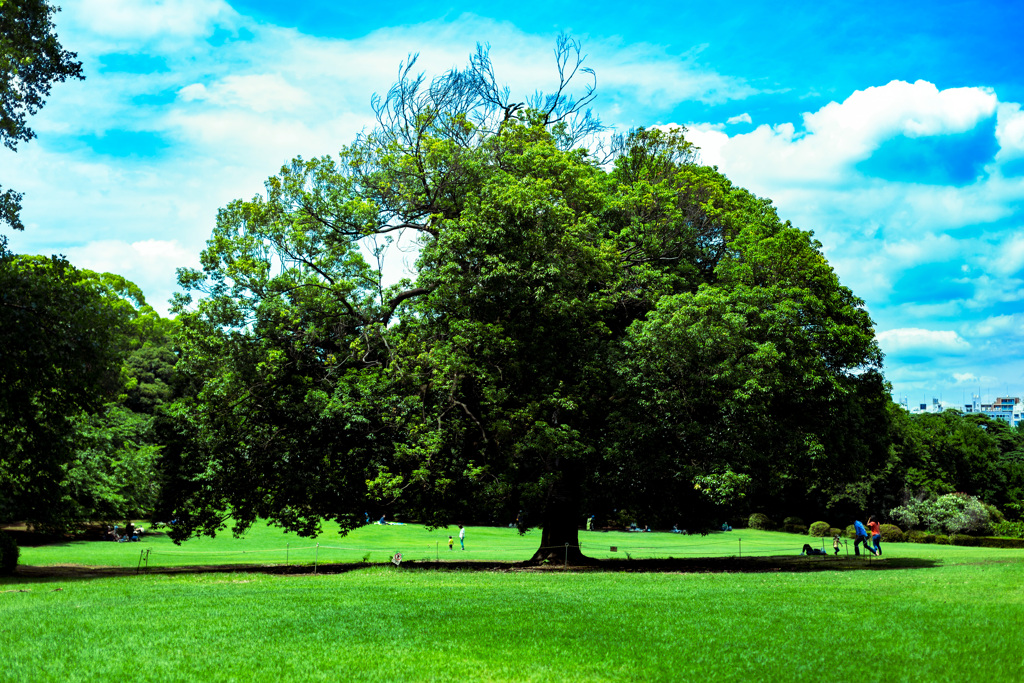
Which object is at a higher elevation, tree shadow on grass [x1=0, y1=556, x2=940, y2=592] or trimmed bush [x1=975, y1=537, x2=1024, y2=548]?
tree shadow on grass [x1=0, y1=556, x2=940, y2=592]

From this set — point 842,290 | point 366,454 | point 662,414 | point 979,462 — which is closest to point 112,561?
point 366,454

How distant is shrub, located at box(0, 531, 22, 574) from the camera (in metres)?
23.1

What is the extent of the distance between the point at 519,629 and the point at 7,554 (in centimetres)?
1935

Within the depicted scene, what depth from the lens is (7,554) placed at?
23125 millimetres

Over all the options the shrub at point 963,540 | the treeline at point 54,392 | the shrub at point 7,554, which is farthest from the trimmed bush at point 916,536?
the shrub at point 7,554

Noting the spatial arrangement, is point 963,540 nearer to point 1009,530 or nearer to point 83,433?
point 1009,530

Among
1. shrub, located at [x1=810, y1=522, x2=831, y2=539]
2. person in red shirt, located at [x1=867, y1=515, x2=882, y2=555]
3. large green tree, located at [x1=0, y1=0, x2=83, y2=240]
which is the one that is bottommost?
shrub, located at [x1=810, y1=522, x2=831, y2=539]

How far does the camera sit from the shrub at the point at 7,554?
23078 mm

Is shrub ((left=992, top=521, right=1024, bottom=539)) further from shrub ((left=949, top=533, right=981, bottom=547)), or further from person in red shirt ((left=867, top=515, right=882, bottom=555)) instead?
person in red shirt ((left=867, top=515, right=882, bottom=555))

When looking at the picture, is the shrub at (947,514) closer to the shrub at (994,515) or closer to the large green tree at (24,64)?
the shrub at (994,515)

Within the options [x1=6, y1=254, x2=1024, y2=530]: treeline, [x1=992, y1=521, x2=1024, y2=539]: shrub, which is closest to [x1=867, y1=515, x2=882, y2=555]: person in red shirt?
[x1=6, y1=254, x2=1024, y2=530]: treeline

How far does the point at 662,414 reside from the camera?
2442 cm

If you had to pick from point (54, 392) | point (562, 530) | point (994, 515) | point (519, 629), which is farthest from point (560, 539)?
point (994, 515)

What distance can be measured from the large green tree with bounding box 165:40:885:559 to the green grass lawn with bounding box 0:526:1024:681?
5381 mm
